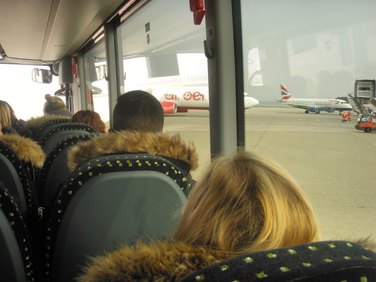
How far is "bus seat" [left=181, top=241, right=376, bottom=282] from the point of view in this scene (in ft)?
1.03

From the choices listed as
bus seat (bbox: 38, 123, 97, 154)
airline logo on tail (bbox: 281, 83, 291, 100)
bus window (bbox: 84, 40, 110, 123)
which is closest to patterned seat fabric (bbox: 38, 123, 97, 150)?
bus seat (bbox: 38, 123, 97, 154)

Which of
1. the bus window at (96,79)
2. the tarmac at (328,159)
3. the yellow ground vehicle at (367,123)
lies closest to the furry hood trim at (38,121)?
the bus window at (96,79)

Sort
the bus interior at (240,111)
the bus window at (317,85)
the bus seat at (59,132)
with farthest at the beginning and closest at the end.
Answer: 1. the bus seat at (59,132)
2. the bus window at (317,85)
3. the bus interior at (240,111)

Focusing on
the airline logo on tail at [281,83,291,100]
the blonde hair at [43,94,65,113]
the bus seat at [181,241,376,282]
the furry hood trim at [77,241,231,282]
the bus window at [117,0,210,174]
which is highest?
the bus window at [117,0,210,174]

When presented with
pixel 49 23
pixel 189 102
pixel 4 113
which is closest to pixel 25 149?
pixel 189 102

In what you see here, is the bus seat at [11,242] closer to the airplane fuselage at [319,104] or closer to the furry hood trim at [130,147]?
the furry hood trim at [130,147]

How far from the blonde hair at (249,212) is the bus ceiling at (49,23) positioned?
332 cm

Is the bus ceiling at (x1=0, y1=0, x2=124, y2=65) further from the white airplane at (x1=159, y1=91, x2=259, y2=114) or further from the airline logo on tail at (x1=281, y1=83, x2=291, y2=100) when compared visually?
the airline logo on tail at (x1=281, y1=83, x2=291, y2=100)

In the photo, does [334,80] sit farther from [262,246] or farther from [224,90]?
[262,246]

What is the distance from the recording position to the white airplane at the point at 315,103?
63.2 inches

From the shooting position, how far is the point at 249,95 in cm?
214

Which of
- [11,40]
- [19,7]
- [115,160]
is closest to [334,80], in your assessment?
[115,160]

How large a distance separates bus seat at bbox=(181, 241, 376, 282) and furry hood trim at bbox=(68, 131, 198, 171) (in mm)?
765

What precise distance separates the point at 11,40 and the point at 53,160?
431 centimetres
